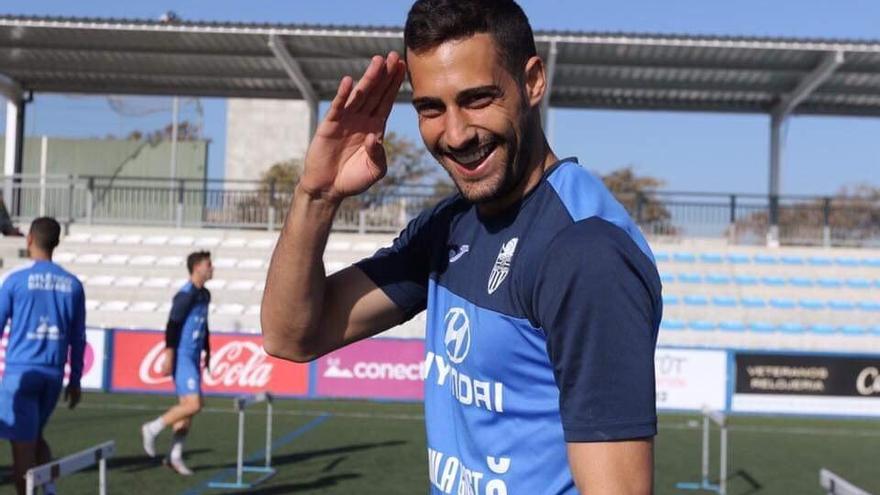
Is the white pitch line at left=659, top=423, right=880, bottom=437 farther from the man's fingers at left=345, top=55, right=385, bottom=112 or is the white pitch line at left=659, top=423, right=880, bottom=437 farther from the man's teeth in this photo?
the man's teeth

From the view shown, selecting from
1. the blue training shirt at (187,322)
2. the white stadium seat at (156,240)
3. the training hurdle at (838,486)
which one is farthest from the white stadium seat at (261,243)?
the training hurdle at (838,486)

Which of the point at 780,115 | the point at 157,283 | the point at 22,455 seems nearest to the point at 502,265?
the point at 22,455

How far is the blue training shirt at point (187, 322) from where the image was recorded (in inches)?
465

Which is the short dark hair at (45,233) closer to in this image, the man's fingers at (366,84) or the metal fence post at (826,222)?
the man's fingers at (366,84)

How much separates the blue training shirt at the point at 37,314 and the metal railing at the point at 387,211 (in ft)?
53.9

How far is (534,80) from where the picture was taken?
2049 mm

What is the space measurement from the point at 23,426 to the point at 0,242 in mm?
17658

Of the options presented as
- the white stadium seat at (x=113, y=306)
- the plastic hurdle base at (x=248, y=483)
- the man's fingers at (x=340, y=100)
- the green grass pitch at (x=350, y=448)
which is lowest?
the green grass pitch at (x=350, y=448)

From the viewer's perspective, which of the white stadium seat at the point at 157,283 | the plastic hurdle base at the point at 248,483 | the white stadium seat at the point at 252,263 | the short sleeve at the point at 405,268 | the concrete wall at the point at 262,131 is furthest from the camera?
the concrete wall at the point at 262,131

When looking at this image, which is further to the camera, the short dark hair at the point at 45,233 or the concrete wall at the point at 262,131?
the concrete wall at the point at 262,131

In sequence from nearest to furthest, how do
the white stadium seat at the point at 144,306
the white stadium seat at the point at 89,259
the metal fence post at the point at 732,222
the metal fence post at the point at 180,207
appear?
the white stadium seat at the point at 144,306 < the white stadium seat at the point at 89,259 < the metal fence post at the point at 180,207 < the metal fence post at the point at 732,222

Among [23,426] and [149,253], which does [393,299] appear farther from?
[149,253]

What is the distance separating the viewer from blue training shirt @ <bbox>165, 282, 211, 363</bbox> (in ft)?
38.8

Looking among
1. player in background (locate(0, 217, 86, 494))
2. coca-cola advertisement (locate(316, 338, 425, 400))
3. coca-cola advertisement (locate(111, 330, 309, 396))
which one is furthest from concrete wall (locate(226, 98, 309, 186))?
player in background (locate(0, 217, 86, 494))
